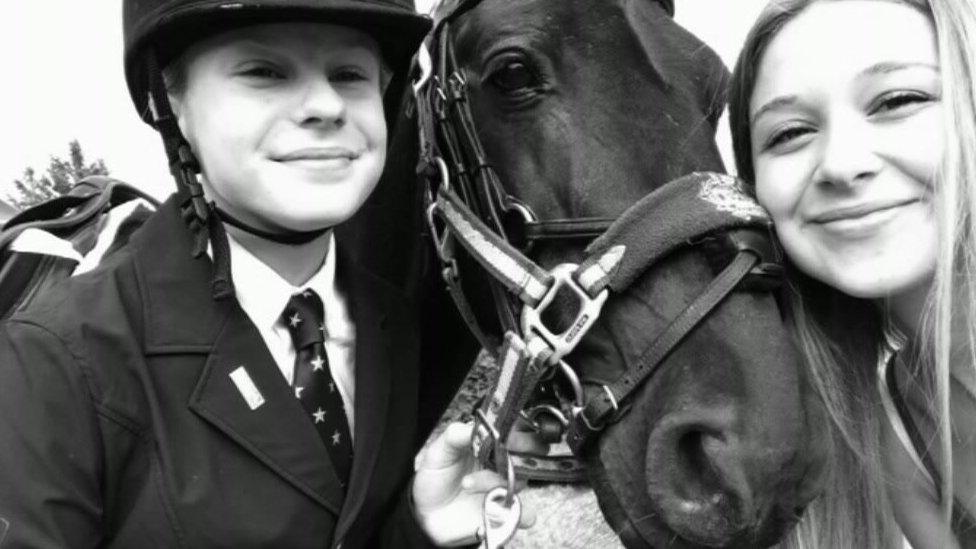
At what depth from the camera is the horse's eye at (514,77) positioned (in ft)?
6.58

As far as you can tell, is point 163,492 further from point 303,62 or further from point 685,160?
point 685,160

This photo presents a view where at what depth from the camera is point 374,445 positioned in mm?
1938

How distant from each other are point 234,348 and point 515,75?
0.87 m

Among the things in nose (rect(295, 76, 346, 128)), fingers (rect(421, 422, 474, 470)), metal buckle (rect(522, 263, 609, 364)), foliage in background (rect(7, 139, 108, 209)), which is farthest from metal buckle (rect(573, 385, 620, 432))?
foliage in background (rect(7, 139, 108, 209))

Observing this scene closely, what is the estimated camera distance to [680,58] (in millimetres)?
2080

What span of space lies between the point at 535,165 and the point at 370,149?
0.37 m

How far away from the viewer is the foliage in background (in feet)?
17.0

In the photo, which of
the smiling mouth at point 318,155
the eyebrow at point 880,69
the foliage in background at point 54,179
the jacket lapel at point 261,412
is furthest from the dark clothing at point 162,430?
the foliage in background at point 54,179

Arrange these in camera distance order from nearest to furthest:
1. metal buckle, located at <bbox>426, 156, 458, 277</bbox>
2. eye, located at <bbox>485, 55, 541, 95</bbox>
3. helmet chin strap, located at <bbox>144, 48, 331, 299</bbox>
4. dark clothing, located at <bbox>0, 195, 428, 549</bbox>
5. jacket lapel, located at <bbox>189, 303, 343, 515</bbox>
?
dark clothing, located at <bbox>0, 195, 428, 549</bbox>, jacket lapel, located at <bbox>189, 303, 343, 515</bbox>, helmet chin strap, located at <bbox>144, 48, 331, 299</bbox>, eye, located at <bbox>485, 55, 541, 95</bbox>, metal buckle, located at <bbox>426, 156, 458, 277</bbox>

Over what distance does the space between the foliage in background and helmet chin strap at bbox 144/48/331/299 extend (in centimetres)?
319

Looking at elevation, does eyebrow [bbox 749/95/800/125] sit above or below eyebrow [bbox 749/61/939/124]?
below

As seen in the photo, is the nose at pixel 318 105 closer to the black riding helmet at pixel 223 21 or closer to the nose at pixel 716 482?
the black riding helmet at pixel 223 21

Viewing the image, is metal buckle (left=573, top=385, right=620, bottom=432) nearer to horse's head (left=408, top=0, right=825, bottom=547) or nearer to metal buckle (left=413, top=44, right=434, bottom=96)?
horse's head (left=408, top=0, right=825, bottom=547)

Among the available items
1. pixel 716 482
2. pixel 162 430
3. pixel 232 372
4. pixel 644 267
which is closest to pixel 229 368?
pixel 232 372
